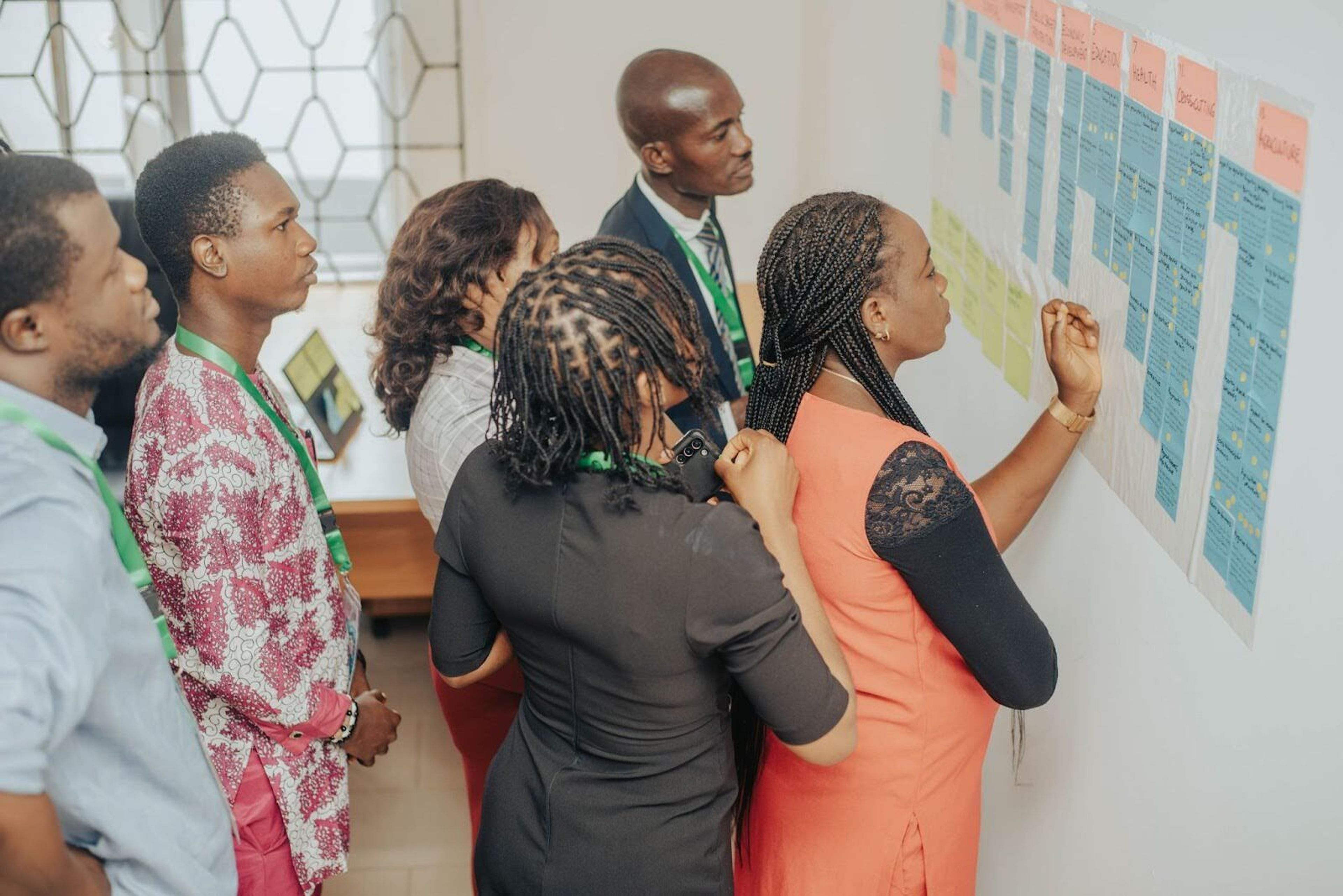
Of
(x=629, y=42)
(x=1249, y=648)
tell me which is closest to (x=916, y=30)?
(x=629, y=42)

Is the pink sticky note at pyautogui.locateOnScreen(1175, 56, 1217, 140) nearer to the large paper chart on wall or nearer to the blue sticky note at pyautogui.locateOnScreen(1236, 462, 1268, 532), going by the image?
the large paper chart on wall

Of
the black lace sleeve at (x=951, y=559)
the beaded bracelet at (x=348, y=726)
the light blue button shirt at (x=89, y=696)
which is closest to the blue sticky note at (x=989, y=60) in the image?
the black lace sleeve at (x=951, y=559)

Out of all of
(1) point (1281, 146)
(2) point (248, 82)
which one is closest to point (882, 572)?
(1) point (1281, 146)

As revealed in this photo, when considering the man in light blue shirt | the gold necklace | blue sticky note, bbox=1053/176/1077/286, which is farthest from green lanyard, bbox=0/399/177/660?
blue sticky note, bbox=1053/176/1077/286

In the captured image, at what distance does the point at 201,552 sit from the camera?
Answer: 1.48 m

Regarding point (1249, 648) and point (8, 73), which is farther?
point (8, 73)

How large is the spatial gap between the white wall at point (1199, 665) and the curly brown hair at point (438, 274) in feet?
2.59

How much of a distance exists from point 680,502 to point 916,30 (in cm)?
171

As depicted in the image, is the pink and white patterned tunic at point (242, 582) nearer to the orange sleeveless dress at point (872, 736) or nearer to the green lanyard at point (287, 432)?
the green lanyard at point (287, 432)

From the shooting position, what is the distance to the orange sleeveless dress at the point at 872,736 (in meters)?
1.36

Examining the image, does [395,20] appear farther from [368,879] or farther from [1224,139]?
[1224,139]

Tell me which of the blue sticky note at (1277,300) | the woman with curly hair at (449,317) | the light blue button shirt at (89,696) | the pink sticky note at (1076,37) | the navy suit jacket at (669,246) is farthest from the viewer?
the navy suit jacket at (669,246)

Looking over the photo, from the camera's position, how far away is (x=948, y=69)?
2318 mm

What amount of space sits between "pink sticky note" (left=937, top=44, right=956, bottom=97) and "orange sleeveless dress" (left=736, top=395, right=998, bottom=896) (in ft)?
3.45
